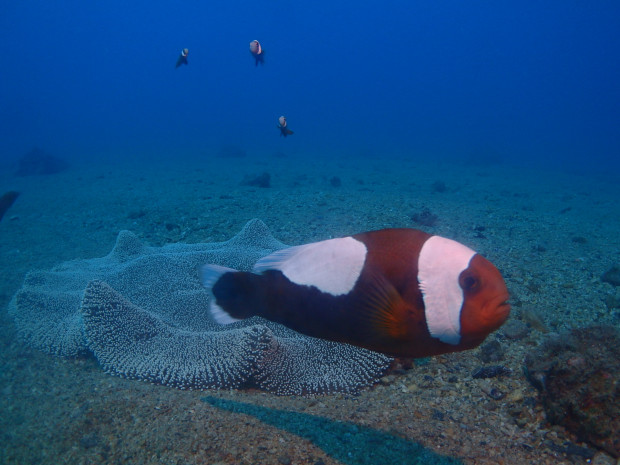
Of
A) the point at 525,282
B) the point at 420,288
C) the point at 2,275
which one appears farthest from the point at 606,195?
the point at 2,275

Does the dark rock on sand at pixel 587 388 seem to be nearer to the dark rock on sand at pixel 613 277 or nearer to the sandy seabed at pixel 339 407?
the sandy seabed at pixel 339 407

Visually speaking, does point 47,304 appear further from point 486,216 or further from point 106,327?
point 486,216

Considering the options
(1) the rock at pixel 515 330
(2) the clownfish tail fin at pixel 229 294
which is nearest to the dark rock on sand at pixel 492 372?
(1) the rock at pixel 515 330

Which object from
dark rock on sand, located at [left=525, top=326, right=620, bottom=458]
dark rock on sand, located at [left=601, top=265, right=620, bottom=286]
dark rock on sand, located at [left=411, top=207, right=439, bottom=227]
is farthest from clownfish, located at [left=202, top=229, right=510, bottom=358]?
dark rock on sand, located at [left=411, top=207, right=439, bottom=227]

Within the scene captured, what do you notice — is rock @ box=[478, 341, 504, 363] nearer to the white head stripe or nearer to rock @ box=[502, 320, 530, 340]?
rock @ box=[502, 320, 530, 340]

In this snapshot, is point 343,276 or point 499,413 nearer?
point 343,276

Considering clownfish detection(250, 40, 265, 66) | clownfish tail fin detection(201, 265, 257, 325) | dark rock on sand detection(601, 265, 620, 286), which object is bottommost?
dark rock on sand detection(601, 265, 620, 286)

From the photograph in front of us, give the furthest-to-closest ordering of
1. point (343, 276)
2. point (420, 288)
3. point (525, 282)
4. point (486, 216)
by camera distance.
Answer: point (486, 216) < point (525, 282) < point (343, 276) < point (420, 288)
